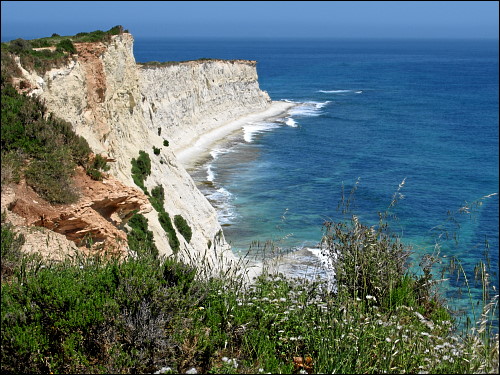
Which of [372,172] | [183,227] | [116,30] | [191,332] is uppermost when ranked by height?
[116,30]

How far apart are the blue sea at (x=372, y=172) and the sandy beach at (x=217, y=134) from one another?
5.32 ft

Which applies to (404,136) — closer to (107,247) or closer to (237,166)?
(237,166)

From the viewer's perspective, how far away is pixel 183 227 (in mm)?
25281

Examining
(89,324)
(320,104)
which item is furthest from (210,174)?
(320,104)

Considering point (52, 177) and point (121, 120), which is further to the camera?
point (121, 120)

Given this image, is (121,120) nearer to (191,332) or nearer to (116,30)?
(116,30)

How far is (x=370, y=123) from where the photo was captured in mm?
73938

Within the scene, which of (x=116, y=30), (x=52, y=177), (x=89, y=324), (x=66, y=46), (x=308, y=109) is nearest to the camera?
(x=89, y=324)

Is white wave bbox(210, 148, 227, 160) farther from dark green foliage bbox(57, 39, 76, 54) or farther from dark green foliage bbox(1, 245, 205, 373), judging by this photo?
dark green foliage bbox(1, 245, 205, 373)

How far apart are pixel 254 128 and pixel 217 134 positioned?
26.5 feet

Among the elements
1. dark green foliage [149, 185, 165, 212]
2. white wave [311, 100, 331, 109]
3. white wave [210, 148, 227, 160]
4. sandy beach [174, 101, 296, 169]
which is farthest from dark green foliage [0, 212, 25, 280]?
white wave [311, 100, 331, 109]

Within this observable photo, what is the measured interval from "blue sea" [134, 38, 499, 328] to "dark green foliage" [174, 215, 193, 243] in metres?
2.05

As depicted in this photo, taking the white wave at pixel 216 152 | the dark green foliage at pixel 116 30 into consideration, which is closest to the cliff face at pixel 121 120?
the dark green foliage at pixel 116 30

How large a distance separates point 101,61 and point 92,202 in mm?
10779
